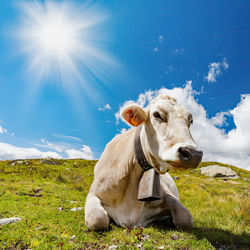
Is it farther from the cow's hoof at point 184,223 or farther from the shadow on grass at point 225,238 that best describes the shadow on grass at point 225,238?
the cow's hoof at point 184,223

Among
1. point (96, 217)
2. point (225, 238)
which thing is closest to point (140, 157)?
point (96, 217)

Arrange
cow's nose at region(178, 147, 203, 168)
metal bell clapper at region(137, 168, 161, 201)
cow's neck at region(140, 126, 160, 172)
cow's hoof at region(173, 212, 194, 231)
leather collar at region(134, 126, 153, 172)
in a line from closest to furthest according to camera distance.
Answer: cow's nose at region(178, 147, 203, 168) < cow's neck at region(140, 126, 160, 172) < metal bell clapper at region(137, 168, 161, 201) < leather collar at region(134, 126, 153, 172) < cow's hoof at region(173, 212, 194, 231)

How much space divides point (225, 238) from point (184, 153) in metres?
2.18

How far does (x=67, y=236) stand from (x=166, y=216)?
215 cm

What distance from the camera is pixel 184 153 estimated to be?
2.59 m

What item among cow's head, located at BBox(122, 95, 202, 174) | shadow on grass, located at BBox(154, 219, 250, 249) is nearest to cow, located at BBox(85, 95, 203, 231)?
cow's head, located at BBox(122, 95, 202, 174)

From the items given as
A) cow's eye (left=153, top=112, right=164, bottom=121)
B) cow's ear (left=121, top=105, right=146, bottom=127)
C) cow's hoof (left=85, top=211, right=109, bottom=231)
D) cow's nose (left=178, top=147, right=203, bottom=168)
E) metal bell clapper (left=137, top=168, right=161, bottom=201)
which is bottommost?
cow's hoof (left=85, top=211, right=109, bottom=231)

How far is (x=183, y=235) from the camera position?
347 centimetres

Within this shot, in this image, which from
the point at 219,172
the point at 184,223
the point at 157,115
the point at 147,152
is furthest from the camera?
the point at 219,172

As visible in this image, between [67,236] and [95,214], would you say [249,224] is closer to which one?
[95,214]

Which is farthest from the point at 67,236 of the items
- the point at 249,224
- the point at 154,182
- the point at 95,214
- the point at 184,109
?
the point at 249,224

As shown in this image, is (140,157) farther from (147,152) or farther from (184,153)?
(184,153)

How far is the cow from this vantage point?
2.94 m

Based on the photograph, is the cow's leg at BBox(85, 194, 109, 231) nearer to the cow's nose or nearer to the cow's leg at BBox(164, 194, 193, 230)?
the cow's leg at BBox(164, 194, 193, 230)
